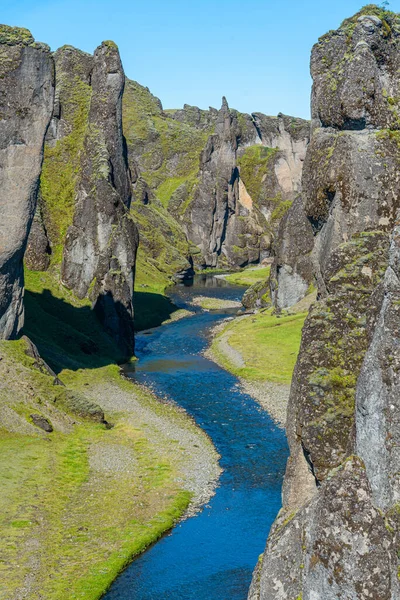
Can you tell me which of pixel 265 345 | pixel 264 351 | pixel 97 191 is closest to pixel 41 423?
pixel 264 351

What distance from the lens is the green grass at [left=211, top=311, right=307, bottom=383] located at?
7356 cm

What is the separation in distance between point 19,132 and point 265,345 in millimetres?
41849

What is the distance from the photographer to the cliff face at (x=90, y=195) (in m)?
88.2

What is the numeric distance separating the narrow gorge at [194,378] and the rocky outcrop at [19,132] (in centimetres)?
15

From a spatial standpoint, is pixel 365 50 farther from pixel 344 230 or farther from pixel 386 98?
pixel 344 230

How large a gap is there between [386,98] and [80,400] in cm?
3668

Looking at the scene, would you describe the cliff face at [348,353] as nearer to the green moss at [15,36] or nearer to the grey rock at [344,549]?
the grey rock at [344,549]

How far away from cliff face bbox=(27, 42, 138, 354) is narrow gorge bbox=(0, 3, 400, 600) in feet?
0.96

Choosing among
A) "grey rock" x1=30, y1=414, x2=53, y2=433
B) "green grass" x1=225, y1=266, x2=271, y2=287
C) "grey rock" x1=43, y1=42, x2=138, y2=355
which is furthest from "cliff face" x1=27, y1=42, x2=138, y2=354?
"green grass" x1=225, y1=266, x2=271, y2=287

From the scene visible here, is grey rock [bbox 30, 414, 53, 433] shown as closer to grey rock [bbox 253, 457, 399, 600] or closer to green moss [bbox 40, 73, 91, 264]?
grey rock [bbox 253, 457, 399, 600]

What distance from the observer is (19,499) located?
39375 millimetres

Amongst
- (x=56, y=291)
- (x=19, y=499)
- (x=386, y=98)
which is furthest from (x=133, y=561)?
(x=56, y=291)

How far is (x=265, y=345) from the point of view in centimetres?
8394

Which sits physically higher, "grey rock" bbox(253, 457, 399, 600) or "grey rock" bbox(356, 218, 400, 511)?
"grey rock" bbox(356, 218, 400, 511)
